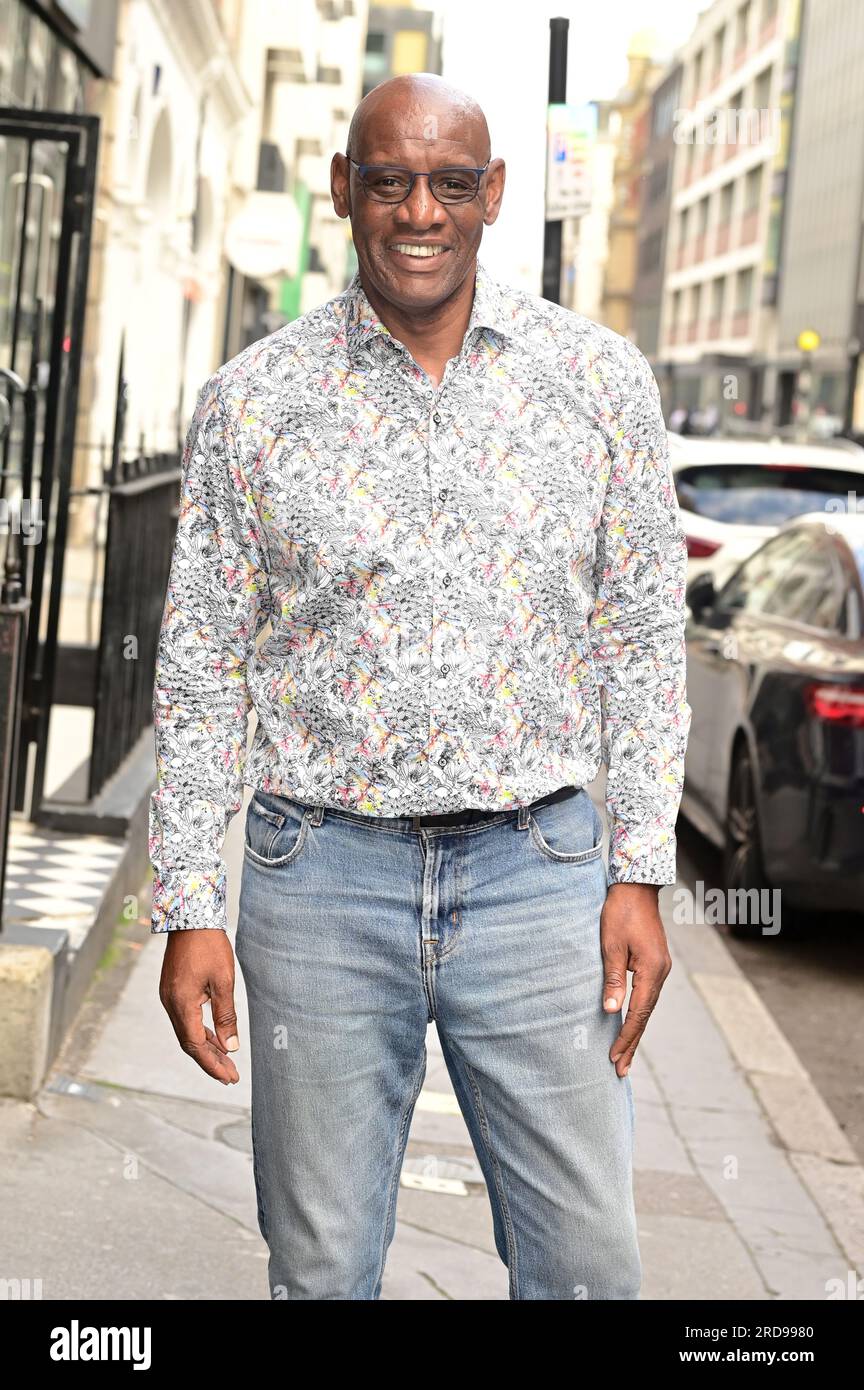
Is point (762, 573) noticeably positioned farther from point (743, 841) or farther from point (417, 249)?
point (417, 249)

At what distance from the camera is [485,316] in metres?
2.52

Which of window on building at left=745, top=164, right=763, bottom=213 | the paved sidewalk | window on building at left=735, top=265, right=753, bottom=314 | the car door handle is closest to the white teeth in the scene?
the paved sidewalk

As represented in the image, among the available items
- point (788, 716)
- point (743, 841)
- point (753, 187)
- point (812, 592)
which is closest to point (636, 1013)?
point (788, 716)

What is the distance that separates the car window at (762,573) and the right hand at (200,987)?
5538mm

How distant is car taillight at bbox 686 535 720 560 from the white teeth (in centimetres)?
868

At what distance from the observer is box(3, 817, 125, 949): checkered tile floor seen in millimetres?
5344

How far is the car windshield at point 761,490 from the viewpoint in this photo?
37.3 ft

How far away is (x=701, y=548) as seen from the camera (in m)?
11.1

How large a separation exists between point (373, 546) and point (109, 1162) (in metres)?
2.31

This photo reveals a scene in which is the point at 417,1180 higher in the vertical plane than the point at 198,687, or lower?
lower

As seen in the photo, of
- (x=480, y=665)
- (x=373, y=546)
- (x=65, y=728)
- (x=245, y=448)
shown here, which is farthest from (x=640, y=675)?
(x=65, y=728)

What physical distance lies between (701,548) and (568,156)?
2239 mm

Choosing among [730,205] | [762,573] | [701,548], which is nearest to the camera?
[762,573]
